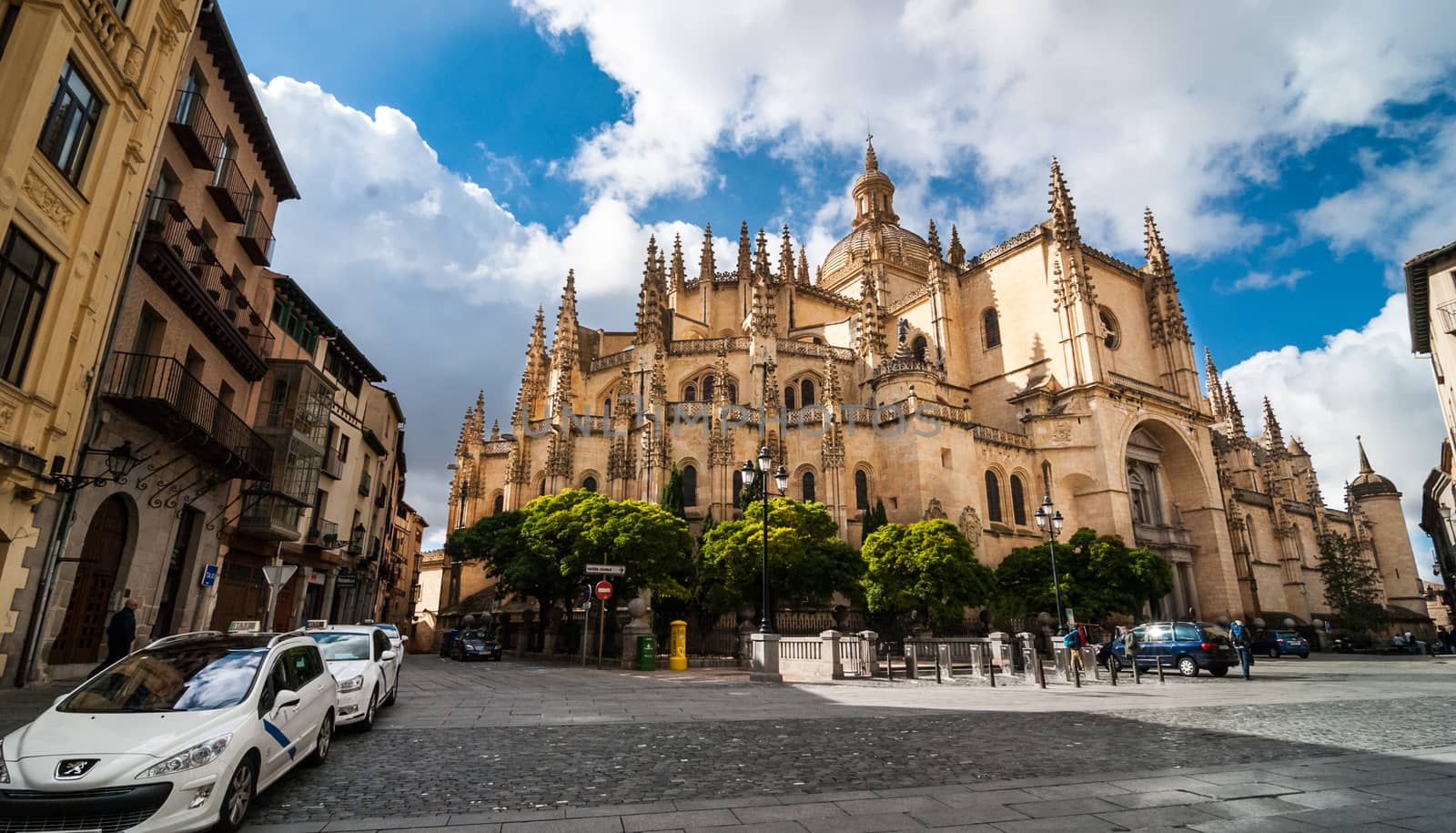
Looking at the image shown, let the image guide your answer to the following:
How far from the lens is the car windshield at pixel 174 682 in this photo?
520 centimetres

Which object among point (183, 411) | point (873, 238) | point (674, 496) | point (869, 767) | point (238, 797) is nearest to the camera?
point (238, 797)

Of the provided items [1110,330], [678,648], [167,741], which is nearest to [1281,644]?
[1110,330]

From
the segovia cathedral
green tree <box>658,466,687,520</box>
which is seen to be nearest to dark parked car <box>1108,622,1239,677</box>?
the segovia cathedral

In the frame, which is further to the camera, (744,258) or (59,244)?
(744,258)

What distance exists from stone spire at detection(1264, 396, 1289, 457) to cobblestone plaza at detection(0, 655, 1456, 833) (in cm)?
5399

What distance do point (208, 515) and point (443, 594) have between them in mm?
27037

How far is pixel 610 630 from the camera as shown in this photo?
93.2ft

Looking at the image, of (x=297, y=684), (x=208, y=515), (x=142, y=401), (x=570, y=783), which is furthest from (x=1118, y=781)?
(x=208, y=515)

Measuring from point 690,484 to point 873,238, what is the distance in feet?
96.9

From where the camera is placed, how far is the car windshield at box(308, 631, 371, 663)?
983cm

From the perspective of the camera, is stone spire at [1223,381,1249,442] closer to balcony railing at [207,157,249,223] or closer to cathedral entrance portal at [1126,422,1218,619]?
cathedral entrance portal at [1126,422,1218,619]

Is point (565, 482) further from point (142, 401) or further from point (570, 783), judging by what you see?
point (570, 783)

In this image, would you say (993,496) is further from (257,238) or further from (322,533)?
(257,238)

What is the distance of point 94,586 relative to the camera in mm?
12805
